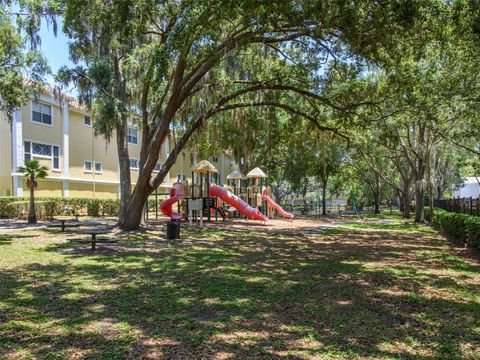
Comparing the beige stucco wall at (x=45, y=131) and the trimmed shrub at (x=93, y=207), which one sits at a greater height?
the beige stucco wall at (x=45, y=131)

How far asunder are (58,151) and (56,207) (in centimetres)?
493

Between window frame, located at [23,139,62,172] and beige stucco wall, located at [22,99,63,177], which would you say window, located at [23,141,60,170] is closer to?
window frame, located at [23,139,62,172]

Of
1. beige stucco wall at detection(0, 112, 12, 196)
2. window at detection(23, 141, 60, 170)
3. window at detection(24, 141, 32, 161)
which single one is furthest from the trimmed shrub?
beige stucco wall at detection(0, 112, 12, 196)

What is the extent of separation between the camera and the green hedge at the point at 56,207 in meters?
21.9

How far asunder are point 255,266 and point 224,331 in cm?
428

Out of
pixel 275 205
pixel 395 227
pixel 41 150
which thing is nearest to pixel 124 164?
pixel 275 205

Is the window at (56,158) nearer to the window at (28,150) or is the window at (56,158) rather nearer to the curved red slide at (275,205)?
the window at (28,150)

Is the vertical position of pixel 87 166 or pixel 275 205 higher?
pixel 87 166

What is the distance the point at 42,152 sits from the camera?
83.7ft

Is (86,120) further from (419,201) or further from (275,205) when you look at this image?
(419,201)

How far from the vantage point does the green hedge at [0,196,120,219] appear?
2186 centimetres

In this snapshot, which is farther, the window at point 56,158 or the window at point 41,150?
the window at point 56,158

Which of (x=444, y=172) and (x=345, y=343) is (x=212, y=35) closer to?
(x=345, y=343)

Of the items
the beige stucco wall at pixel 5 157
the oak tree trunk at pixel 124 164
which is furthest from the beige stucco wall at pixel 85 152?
the oak tree trunk at pixel 124 164
